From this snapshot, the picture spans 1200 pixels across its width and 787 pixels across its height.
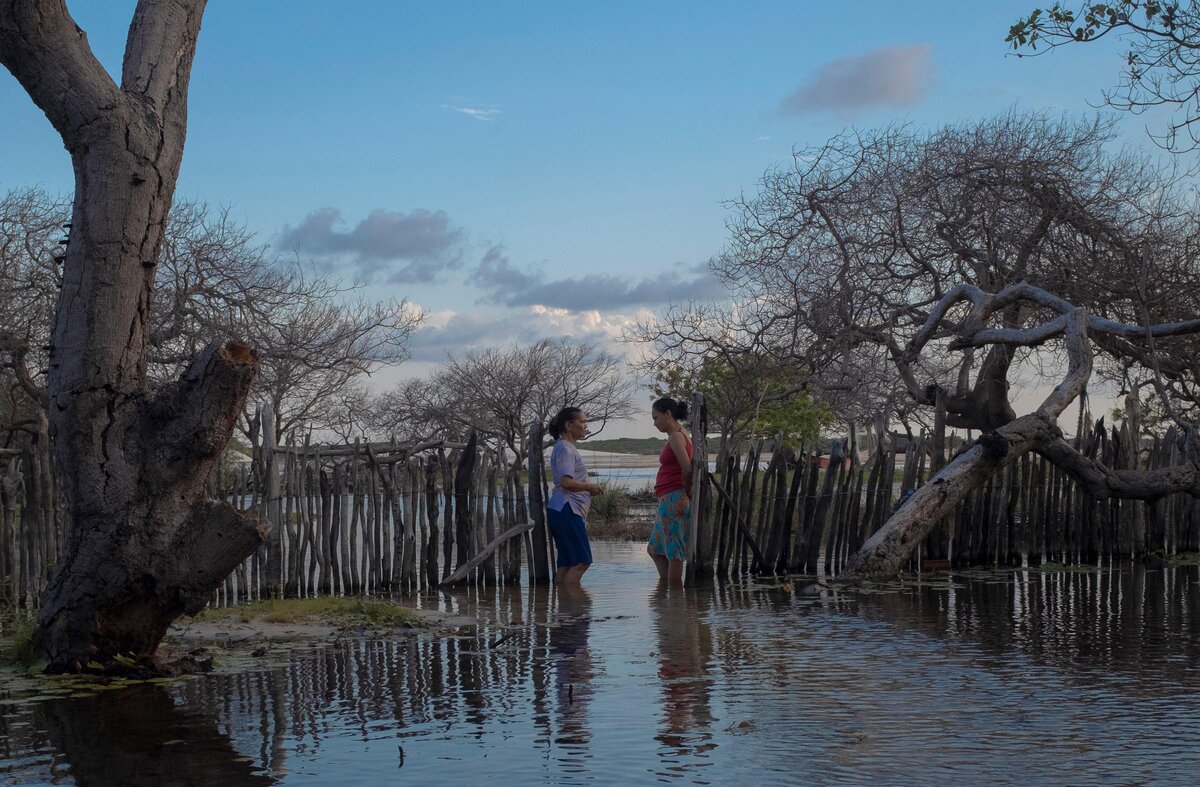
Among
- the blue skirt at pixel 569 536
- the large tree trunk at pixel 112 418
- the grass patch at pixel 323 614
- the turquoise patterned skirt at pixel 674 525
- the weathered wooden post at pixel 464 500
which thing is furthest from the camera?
the weathered wooden post at pixel 464 500

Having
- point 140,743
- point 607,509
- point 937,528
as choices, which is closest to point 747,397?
point 607,509

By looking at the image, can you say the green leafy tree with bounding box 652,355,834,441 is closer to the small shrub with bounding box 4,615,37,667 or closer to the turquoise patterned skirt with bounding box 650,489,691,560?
the turquoise patterned skirt with bounding box 650,489,691,560

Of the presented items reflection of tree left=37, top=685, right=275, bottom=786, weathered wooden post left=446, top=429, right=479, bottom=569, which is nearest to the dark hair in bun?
weathered wooden post left=446, top=429, right=479, bottom=569

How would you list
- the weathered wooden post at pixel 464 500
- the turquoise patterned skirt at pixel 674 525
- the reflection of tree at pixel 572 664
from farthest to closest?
the weathered wooden post at pixel 464 500, the turquoise patterned skirt at pixel 674 525, the reflection of tree at pixel 572 664

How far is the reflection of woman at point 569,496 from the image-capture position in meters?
10.2

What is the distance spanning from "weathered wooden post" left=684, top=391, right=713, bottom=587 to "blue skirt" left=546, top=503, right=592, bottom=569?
0.89 metres

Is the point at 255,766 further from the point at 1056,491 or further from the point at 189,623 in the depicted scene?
the point at 1056,491

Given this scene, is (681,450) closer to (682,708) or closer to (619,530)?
(682,708)

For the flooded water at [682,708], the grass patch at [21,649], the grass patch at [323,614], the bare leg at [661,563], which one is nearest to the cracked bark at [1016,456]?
the bare leg at [661,563]

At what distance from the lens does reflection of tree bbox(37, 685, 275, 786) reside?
4262 millimetres

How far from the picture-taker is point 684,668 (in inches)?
251

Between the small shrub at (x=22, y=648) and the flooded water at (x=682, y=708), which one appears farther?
the small shrub at (x=22, y=648)

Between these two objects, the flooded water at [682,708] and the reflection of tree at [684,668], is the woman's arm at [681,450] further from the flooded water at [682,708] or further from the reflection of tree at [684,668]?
the flooded water at [682,708]

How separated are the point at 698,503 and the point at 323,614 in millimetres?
3393
